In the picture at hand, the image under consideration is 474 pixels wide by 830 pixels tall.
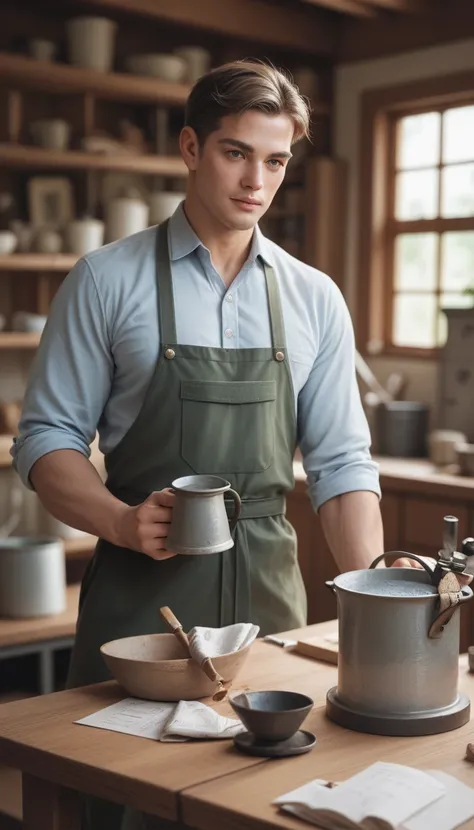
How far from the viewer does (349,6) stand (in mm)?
5031

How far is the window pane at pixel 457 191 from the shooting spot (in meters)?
5.24

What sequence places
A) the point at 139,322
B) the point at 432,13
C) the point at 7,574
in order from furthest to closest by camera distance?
the point at 432,13 < the point at 7,574 < the point at 139,322

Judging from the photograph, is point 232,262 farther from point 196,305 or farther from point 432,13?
point 432,13

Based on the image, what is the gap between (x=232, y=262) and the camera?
95.7 inches

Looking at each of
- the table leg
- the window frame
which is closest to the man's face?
the table leg

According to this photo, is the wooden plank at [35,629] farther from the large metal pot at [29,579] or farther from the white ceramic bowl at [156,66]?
the white ceramic bowl at [156,66]

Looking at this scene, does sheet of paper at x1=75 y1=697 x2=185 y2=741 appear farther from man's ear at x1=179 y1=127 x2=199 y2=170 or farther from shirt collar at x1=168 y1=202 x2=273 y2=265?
man's ear at x1=179 y1=127 x2=199 y2=170

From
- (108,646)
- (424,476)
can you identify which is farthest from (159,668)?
(424,476)

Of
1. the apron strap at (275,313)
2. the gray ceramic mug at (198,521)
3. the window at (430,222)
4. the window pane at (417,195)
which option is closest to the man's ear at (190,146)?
the apron strap at (275,313)

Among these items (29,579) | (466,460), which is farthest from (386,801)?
(466,460)

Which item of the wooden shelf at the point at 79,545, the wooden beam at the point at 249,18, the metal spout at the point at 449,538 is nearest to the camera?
the metal spout at the point at 449,538

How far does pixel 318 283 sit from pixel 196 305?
293 mm

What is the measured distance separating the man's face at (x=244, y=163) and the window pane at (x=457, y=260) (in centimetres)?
314

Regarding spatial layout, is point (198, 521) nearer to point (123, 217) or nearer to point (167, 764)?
point (167, 764)
